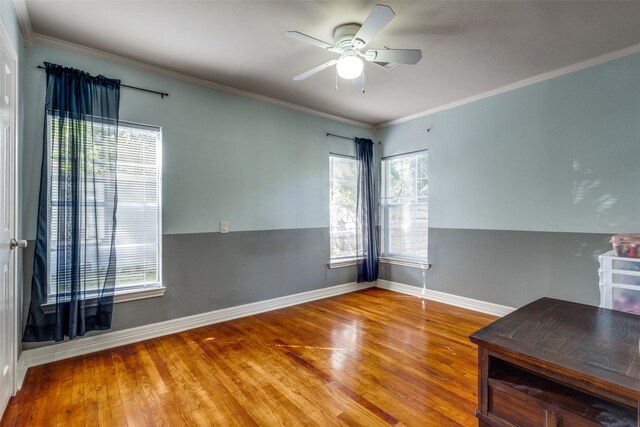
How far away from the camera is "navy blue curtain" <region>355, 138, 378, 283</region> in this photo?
15.1 ft

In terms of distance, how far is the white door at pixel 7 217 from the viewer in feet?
5.68

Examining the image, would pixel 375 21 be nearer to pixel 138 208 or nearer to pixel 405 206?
pixel 138 208

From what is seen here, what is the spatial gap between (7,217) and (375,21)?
2.56 m

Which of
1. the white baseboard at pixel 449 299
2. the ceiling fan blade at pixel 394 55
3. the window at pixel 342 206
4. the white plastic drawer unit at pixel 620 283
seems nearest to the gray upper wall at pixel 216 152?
the window at pixel 342 206

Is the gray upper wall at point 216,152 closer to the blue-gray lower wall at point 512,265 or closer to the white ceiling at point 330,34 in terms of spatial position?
the white ceiling at point 330,34

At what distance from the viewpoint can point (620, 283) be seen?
2383mm

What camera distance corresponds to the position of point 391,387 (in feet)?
6.78

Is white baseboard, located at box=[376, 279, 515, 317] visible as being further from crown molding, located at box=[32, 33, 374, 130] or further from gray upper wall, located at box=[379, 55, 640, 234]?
crown molding, located at box=[32, 33, 374, 130]

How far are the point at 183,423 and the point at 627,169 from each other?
13.0 ft

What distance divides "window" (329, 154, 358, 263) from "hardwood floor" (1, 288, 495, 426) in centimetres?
142

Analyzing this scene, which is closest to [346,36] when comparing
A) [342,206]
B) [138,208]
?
[138,208]

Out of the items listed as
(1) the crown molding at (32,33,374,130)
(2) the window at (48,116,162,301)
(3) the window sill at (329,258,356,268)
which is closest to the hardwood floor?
(2) the window at (48,116,162,301)

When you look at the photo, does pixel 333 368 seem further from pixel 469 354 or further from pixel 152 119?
pixel 152 119

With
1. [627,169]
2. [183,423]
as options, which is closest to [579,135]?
[627,169]
